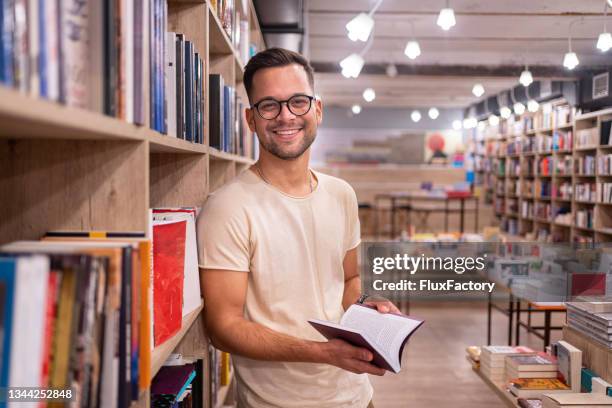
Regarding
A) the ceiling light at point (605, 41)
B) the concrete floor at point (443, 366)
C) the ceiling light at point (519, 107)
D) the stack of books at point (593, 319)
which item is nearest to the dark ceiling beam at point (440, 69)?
the ceiling light at point (519, 107)

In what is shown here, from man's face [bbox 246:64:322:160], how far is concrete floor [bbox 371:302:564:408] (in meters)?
2.38

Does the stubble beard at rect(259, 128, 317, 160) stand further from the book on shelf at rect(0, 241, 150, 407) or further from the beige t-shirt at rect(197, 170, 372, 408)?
the book on shelf at rect(0, 241, 150, 407)

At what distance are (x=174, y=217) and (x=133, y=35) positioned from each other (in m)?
0.52

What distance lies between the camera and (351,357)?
54.1 inches

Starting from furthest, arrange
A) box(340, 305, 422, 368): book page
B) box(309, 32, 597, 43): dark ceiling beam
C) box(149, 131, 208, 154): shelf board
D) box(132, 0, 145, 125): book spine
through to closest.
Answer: box(309, 32, 597, 43): dark ceiling beam < box(340, 305, 422, 368): book page < box(149, 131, 208, 154): shelf board < box(132, 0, 145, 125): book spine

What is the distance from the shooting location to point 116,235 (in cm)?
100

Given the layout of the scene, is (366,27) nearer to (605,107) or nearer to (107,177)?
(107,177)

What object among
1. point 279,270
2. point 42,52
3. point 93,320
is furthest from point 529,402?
point 42,52

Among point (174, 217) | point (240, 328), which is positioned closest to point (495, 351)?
point (240, 328)

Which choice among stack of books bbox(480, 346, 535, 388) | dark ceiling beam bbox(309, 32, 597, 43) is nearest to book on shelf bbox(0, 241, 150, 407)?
stack of books bbox(480, 346, 535, 388)

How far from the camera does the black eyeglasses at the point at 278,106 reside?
159 cm

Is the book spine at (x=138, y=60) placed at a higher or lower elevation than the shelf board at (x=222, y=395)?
higher

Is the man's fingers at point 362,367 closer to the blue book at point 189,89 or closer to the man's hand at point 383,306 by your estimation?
the man's hand at point 383,306

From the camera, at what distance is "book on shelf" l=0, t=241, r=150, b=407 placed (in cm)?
72
